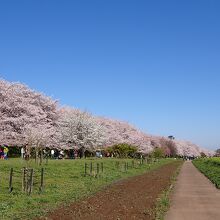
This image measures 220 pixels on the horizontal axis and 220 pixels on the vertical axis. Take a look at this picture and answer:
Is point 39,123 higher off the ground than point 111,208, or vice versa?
point 39,123

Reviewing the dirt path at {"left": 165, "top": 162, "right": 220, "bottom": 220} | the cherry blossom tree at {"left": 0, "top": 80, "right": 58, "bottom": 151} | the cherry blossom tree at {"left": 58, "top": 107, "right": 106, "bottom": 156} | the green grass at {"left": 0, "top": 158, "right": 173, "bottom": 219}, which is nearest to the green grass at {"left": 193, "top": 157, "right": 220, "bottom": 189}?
the dirt path at {"left": 165, "top": 162, "right": 220, "bottom": 220}

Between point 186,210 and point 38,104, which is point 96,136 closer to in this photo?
point 38,104

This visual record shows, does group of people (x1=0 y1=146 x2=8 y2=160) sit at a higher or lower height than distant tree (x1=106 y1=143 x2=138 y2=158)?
lower

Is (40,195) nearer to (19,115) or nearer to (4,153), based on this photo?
(4,153)

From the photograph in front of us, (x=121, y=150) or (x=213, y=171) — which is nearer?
(x=213, y=171)

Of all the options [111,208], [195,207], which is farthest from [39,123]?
[111,208]

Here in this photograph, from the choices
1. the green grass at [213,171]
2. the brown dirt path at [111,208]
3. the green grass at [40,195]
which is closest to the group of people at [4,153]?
the green grass at [40,195]

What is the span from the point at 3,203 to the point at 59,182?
11640mm

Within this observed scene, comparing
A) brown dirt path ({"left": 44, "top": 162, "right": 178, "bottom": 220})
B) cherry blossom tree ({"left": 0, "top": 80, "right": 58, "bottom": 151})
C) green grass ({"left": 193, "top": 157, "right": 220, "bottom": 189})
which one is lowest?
brown dirt path ({"left": 44, "top": 162, "right": 178, "bottom": 220})

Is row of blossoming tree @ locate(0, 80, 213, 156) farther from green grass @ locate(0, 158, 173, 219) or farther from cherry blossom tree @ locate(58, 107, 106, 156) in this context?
green grass @ locate(0, 158, 173, 219)

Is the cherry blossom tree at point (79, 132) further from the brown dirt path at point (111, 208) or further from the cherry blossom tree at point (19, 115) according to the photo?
the brown dirt path at point (111, 208)

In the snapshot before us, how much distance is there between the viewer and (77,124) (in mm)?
79312

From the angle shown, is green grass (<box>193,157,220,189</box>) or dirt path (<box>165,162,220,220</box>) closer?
dirt path (<box>165,162,220,220</box>)

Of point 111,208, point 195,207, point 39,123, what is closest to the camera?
point 111,208
